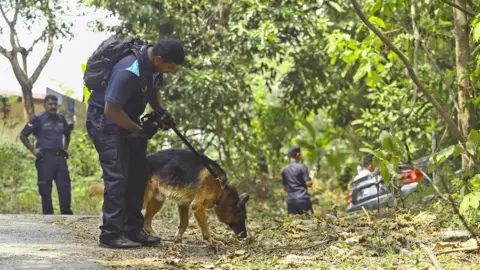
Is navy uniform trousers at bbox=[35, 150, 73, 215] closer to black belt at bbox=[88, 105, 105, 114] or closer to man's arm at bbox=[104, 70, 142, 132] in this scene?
black belt at bbox=[88, 105, 105, 114]

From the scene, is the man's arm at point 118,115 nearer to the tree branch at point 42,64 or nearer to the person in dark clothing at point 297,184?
the person in dark clothing at point 297,184

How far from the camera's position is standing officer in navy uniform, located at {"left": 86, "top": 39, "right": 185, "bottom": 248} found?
643cm

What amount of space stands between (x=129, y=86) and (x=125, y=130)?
0.46 metres

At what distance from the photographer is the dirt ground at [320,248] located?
577 cm

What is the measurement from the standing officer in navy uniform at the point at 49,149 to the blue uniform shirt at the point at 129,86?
464cm

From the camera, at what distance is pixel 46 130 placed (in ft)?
36.9

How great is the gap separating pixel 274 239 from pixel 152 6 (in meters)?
8.59

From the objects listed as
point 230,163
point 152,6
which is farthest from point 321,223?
point 230,163

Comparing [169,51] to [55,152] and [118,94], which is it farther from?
[55,152]

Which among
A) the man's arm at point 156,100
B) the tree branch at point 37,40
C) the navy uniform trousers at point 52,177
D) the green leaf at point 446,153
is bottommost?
the navy uniform trousers at point 52,177

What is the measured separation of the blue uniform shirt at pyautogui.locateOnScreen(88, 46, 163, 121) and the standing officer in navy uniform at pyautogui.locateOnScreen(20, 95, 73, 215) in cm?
464

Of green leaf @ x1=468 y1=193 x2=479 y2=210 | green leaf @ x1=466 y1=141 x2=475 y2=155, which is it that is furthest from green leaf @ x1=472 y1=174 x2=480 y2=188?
green leaf @ x1=466 y1=141 x2=475 y2=155

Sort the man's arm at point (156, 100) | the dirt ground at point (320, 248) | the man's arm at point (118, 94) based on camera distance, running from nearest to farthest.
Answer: the dirt ground at point (320, 248)
the man's arm at point (118, 94)
the man's arm at point (156, 100)

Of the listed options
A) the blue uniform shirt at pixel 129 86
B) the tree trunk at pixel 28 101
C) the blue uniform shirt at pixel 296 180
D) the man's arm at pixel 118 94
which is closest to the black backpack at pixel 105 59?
the blue uniform shirt at pixel 129 86
